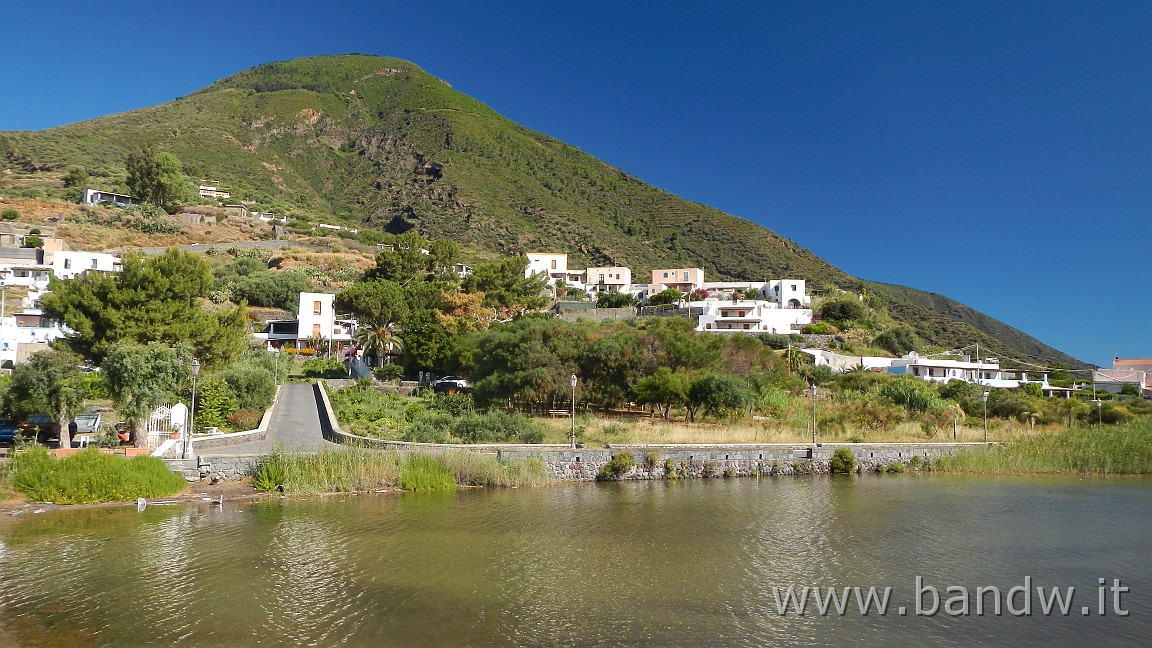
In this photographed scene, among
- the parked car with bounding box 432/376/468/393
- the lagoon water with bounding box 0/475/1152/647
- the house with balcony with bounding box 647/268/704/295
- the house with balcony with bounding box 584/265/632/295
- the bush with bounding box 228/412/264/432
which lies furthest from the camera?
the house with balcony with bounding box 584/265/632/295

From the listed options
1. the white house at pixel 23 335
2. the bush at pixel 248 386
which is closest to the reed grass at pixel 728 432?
the bush at pixel 248 386

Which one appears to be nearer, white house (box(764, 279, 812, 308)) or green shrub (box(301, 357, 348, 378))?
green shrub (box(301, 357, 348, 378))

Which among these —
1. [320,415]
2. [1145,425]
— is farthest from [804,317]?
[320,415]

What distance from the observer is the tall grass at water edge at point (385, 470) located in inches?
735

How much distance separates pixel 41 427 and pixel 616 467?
18.5 m

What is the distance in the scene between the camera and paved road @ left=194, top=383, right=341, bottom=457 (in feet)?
69.3

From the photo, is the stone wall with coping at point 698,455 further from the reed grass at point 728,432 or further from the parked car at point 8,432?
the parked car at point 8,432

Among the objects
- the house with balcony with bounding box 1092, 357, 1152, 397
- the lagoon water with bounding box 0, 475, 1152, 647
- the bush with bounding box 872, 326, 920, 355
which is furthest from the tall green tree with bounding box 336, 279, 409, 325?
the house with balcony with bounding box 1092, 357, 1152, 397

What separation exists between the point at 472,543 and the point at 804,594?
6210 millimetres

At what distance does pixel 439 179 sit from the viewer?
125 meters

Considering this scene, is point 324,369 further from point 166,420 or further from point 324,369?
point 166,420

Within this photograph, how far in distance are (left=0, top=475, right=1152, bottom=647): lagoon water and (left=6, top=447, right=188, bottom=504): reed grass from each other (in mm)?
606

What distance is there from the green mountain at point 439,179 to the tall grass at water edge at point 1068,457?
62.5m

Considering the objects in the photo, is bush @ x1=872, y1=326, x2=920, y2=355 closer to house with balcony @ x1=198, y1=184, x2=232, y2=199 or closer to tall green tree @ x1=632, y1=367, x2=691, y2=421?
tall green tree @ x1=632, y1=367, x2=691, y2=421
